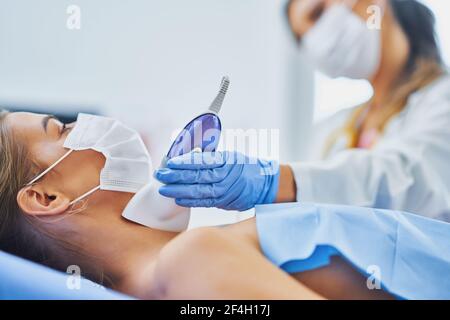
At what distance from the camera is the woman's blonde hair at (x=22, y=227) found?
105cm

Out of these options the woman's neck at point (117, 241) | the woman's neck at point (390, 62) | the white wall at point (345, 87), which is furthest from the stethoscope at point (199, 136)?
the woman's neck at point (390, 62)

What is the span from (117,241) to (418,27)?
1.01 meters

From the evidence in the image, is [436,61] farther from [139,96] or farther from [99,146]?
[99,146]

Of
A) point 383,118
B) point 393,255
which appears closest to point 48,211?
point 393,255

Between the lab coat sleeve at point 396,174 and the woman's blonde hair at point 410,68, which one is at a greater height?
the woman's blonde hair at point 410,68

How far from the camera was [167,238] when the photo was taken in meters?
1.03

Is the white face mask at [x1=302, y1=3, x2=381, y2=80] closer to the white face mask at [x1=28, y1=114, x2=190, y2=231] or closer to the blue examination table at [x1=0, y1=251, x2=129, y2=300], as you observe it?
the white face mask at [x1=28, y1=114, x2=190, y2=231]

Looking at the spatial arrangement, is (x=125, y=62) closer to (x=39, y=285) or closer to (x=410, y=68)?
(x=39, y=285)

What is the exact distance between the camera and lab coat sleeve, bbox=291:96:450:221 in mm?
1285

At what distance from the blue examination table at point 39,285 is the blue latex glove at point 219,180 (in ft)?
0.72

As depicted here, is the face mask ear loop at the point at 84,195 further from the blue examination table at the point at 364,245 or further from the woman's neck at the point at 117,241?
the blue examination table at the point at 364,245

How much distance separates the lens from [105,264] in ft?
3.39

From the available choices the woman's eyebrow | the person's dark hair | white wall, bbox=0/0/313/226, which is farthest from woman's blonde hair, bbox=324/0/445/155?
the woman's eyebrow
